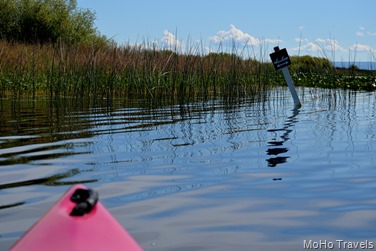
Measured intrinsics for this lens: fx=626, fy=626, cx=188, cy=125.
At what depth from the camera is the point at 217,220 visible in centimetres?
366

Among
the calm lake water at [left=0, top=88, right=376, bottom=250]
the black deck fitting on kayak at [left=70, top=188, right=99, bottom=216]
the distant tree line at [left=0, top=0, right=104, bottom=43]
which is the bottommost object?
the calm lake water at [left=0, top=88, right=376, bottom=250]

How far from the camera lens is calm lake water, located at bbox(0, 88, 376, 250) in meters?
3.50

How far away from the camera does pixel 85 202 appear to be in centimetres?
171

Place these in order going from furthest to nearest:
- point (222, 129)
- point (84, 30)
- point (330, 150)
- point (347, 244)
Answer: point (84, 30) < point (222, 129) < point (330, 150) < point (347, 244)

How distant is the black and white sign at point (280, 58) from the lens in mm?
11375

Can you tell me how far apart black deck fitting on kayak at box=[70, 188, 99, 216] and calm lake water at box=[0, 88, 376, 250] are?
151 centimetres

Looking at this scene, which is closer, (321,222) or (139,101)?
(321,222)

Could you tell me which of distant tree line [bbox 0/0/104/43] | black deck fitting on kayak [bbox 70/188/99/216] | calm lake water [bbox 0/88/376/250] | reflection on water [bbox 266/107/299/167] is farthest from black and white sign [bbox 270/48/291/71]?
distant tree line [bbox 0/0/104/43]

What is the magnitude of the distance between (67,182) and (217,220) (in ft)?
5.19

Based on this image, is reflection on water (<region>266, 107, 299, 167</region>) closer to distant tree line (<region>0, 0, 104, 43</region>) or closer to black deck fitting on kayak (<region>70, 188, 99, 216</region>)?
black deck fitting on kayak (<region>70, 188, 99, 216</region>)

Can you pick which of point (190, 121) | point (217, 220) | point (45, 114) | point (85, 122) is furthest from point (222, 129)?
point (217, 220)

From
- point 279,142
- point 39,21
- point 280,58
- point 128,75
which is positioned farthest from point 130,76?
point 39,21

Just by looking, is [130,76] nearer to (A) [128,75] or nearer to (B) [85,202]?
(A) [128,75]

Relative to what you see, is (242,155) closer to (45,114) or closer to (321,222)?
(321,222)
